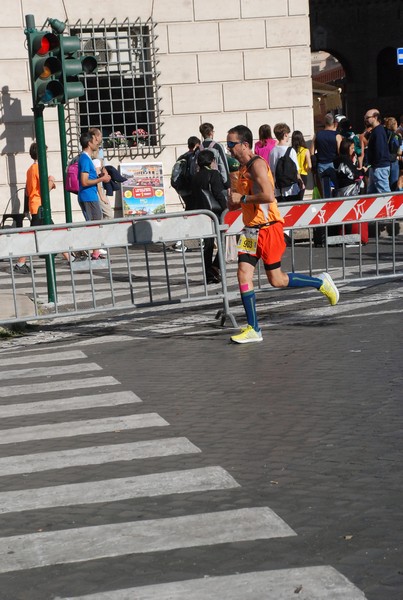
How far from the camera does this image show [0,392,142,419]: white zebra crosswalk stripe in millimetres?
7777

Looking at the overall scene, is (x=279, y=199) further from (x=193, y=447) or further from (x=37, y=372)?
(x=193, y=447)

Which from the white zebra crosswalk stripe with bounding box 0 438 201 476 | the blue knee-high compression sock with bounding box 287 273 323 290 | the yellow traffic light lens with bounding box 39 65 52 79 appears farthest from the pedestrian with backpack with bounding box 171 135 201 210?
the white zebra crosswalk stripe with bounding box 0 438 201 476

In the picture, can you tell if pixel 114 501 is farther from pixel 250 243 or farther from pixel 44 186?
pixel 44 186

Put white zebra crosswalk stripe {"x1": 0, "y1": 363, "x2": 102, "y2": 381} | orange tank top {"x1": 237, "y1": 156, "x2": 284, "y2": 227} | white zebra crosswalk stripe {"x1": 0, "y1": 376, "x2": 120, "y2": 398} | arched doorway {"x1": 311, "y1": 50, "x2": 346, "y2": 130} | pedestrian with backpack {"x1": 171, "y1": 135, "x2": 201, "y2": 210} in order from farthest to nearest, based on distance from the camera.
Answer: arched doorway {"x1": 311, "y1": 50, "x2": 346, "y2": 130}, pedestrian with backpack {"x1": 171, "y1": 135, "x2": 201, "y2": 210}, orange tank top {"x1": 237, "y1": 156, "x2": 284, "y2": 227}, white zebra crosswalk stripe {"x1": 0, "y1": 363, "x2": 102, "y2": 381}, white zebra crosswalk stripe {"x1": 0, "y1": 376, "x2": 120, "y2": 398}

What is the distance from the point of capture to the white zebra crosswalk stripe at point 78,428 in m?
7.08

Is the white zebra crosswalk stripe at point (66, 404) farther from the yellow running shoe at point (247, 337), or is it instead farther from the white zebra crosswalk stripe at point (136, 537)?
the white zebra crosswalk stripe at point (136, 537)

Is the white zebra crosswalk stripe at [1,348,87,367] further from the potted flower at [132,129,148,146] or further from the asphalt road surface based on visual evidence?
the potted flower at [132,129,148,146]

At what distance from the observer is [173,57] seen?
2081 centimetres

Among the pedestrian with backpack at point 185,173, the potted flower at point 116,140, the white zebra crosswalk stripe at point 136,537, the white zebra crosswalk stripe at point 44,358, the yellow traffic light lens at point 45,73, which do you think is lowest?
the white zebra crosswalk stripe at point 44,358

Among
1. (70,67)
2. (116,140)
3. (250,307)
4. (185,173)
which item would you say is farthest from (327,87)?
(250,307)

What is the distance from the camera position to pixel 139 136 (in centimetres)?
2078

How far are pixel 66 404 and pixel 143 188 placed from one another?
42.0 feet

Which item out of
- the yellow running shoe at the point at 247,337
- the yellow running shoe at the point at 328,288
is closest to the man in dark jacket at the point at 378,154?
the yellow running shoe at the point at 328,288

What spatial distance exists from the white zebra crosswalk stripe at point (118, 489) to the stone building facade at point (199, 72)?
14.5 m
